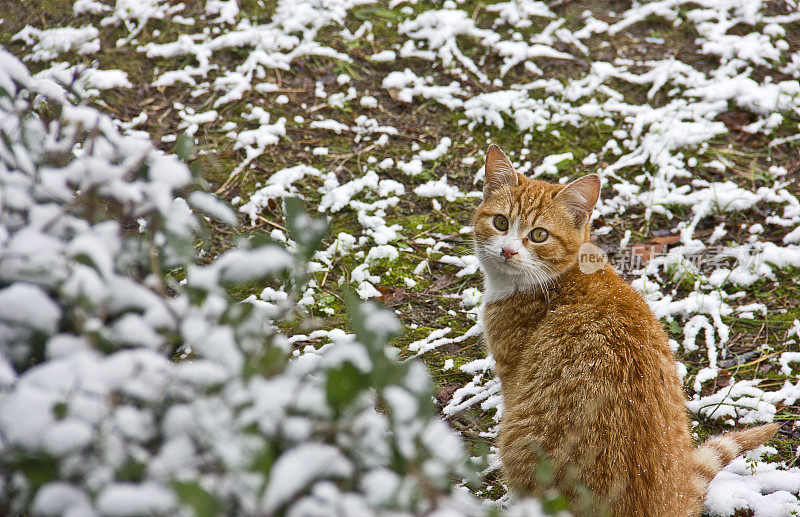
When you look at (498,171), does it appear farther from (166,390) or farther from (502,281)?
(166,390)

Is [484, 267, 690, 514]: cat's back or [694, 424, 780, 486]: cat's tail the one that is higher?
[484, 267, 690, 514]: cat's back

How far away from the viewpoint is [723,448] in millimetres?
2494

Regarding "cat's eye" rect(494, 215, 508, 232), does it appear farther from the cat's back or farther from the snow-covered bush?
the snow-covered bush

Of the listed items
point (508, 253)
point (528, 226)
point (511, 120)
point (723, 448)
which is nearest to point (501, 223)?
point (528, 226)

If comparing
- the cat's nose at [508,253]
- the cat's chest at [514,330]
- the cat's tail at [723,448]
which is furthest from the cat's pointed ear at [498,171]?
the cat's tail at [723,448]

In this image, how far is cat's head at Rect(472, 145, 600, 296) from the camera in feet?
9.21

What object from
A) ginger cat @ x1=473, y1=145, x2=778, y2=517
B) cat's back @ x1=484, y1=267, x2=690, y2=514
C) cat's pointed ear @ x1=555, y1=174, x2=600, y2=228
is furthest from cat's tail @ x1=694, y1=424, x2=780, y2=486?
cat's pointed ear @ x1=555, y1=174, x2=600, y2=228

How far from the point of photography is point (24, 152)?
4.02ft

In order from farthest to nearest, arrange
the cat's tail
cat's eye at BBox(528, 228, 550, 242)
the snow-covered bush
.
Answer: cat's eye at BBox(528, 228, 550, 242), the cat's tail, the snow-covered bush

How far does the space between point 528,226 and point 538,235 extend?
0.06 meters

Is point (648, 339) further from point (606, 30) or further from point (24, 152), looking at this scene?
point (606, 30)

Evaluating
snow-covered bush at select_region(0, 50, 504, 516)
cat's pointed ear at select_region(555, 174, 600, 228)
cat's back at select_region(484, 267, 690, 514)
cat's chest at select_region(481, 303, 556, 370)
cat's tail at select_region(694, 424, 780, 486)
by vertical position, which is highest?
snow-covered bush at select_region(0, 50, 504, 516)

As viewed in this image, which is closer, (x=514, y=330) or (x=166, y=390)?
(x=166, y=390)

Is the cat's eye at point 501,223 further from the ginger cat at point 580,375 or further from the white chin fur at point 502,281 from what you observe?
the white chin fur at point 502,281
